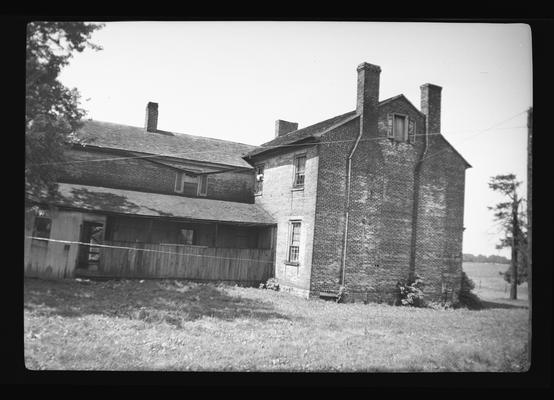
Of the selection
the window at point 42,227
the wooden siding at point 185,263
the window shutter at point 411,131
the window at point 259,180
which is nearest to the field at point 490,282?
the window shutter at point 411,131

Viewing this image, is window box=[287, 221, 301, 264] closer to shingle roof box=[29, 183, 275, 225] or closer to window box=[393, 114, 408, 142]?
shingle roof box=[29, 183, 275, 225]

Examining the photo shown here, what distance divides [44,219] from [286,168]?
982 cm

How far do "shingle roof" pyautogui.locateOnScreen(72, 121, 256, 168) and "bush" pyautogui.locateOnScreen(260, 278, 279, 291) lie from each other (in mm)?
6124

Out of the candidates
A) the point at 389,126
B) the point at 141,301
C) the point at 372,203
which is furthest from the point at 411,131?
the point at 141,301

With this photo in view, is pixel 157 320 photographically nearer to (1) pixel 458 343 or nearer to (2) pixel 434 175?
(1) pixel 458 343

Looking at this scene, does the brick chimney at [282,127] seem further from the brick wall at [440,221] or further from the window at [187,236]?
the window at [187,236]

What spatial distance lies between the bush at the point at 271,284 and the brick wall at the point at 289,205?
220 mm

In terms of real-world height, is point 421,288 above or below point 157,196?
below

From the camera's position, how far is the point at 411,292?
1603cm

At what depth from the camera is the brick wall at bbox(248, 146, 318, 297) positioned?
15789 mm

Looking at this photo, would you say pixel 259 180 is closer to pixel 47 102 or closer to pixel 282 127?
pixel 282 127
